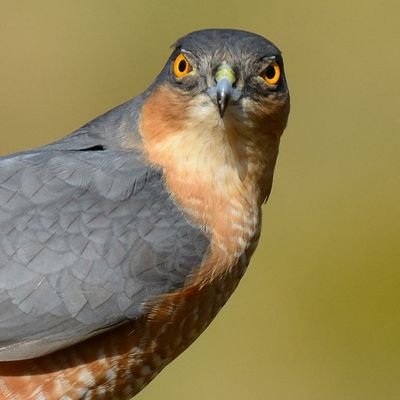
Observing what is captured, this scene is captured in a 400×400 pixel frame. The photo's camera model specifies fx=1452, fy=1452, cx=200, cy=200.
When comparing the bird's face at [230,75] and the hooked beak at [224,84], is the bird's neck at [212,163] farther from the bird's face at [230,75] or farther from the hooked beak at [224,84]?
the hooked beak at [224,84]

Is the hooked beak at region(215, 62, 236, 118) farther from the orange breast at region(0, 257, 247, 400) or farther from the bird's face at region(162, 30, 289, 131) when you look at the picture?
the orange breast at region(0, 257, 247, 400)

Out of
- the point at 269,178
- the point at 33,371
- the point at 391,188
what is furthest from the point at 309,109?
the point at 33,371

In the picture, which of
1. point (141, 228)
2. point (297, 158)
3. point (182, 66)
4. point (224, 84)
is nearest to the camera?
point (224, 84)

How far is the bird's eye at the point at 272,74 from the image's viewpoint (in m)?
5.75

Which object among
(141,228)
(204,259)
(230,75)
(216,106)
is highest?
(230,75)

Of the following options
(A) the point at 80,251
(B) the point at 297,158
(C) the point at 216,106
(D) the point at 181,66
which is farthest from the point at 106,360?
(B) the point at 297,158

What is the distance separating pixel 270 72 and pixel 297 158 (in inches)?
189

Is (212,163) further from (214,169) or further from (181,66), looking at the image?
(181,66)

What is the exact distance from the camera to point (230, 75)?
18.3 feet

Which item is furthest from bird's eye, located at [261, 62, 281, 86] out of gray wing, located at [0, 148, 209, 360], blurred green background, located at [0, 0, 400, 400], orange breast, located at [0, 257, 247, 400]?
blurred green background, located at [0, 0, 400, 400]

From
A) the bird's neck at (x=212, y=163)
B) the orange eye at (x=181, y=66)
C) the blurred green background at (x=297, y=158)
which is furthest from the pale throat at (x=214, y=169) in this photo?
the blurred green background at (x=297, y=158)

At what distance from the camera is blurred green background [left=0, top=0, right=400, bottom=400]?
9.49 meters

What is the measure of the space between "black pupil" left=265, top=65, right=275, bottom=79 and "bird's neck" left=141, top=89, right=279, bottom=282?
0.22m

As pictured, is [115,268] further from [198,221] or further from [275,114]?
[275,114]
